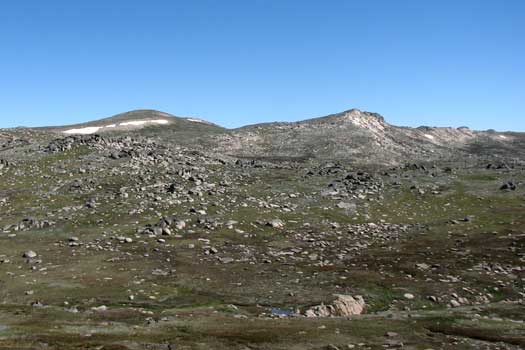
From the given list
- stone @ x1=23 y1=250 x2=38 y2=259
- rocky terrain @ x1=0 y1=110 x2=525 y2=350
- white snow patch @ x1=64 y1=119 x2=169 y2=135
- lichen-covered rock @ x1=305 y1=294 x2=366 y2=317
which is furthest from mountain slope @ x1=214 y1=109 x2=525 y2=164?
lichen-covered rock @ x1=305 y1=294 x2=366 y2=317

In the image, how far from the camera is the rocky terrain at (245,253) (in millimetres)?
23359

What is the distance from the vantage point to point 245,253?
38.9 m

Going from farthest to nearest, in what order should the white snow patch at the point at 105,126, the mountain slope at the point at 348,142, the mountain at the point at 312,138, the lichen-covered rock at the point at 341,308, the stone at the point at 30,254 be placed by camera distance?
the white snow patch at the point at 105,126, the mountain at the point at 312,138, the mountain slope at the point at 348,142, the stone at the point at 30,254, the lichen-covered rock at the point at 341,308

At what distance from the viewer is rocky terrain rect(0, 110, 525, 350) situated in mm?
23359

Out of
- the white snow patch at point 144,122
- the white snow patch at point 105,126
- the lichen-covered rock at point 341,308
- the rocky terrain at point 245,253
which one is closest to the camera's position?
the rocky terrain at point 245,253

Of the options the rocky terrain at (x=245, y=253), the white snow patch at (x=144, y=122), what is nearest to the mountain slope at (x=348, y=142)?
the white snow patch at (x=144, y=122)

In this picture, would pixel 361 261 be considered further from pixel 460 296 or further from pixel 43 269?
pixel 43 269

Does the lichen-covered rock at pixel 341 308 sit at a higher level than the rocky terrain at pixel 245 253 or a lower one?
lower

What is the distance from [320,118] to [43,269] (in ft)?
422

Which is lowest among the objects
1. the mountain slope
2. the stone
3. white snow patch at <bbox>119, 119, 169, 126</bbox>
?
the stone

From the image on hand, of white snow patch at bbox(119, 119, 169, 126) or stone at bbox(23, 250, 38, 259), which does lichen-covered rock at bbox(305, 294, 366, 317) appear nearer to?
stone at bbox(23, 250, 38, 259)

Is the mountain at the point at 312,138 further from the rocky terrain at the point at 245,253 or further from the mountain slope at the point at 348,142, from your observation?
the rocky terrain at the point at 245,253

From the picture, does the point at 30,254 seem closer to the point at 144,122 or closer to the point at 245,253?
the point at 245,253

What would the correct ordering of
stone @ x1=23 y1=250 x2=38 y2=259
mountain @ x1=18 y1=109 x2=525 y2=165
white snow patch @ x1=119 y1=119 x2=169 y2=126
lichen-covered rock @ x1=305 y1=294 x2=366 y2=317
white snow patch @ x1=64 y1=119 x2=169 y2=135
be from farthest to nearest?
white snow patch @ x1=119 y1=119 x2=169 y2=126 < white snow patch @ x1=64 y1=119 x2=169 y2=135 < mountain @ x1=18 y1=109 x2=525 y2=165 < stone @ x1=23 y1=250 x2=38 y2=259 < lichen-covered rock @ x1=305 y1=294 x2=366 y2=317
